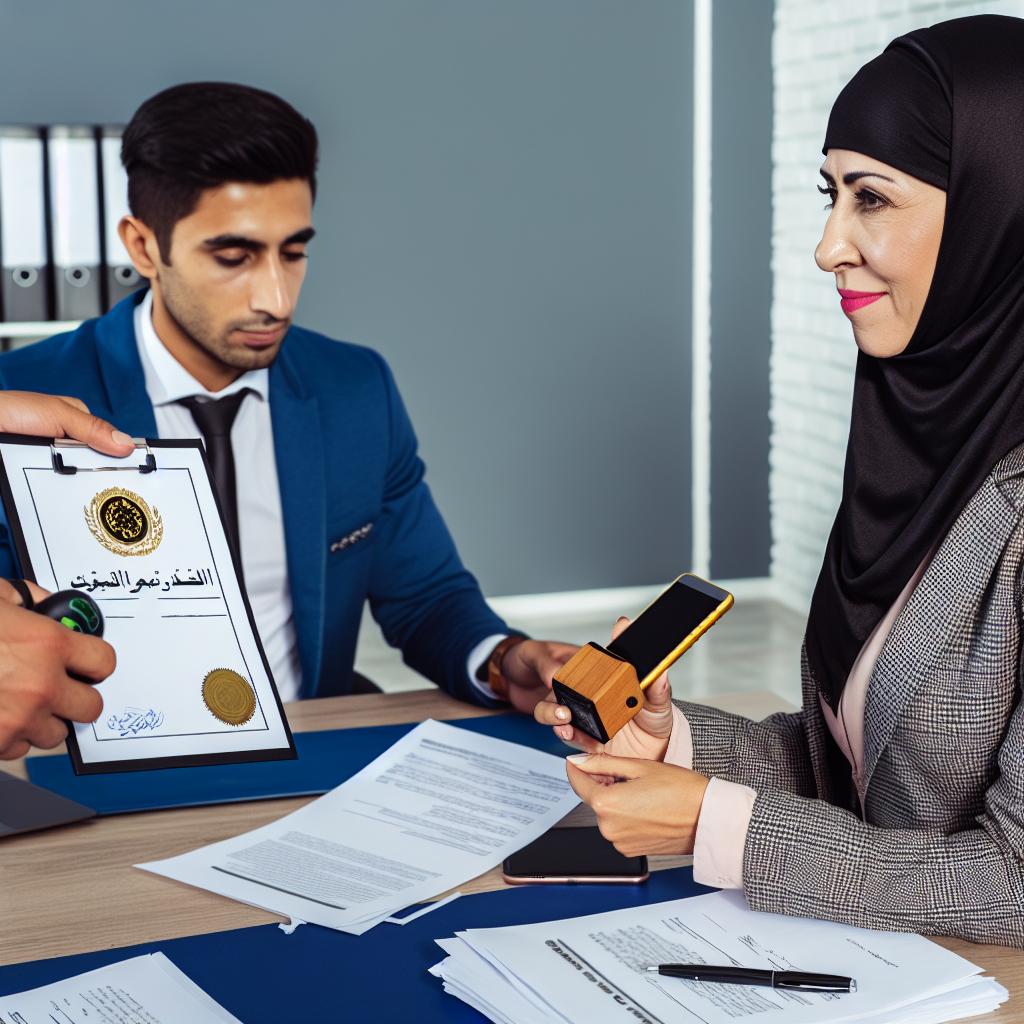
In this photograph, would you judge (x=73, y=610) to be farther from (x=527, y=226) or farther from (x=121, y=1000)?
(x=527, y=226)

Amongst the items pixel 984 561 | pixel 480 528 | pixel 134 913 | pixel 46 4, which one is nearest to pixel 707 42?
pixel 480 528

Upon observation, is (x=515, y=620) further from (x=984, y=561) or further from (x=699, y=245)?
(x=984, y=561)

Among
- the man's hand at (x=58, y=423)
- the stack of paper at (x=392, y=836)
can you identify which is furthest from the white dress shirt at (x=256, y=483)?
the man's hand at (x=58, y=423)

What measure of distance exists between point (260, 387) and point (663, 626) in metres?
0.97

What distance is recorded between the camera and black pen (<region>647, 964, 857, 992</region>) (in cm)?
98

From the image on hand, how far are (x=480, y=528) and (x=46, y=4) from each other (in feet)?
6.28

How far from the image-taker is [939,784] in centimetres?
121

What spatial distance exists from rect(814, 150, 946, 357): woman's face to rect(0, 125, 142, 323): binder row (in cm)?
224

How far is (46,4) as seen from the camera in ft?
12.2

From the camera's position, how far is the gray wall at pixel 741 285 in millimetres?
4262

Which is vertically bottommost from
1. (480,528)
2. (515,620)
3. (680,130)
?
(515,620)

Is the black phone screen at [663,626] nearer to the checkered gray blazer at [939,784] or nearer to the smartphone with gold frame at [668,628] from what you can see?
the smartphone with gold frame at [668,628]

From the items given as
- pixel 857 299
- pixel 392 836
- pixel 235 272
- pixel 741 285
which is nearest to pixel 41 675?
pixel 392 836

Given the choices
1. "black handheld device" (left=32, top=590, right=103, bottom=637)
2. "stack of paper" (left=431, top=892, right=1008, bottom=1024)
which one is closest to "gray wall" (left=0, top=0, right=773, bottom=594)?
"black handheld device" (left=32, top=590, right=103, bottom=637)
